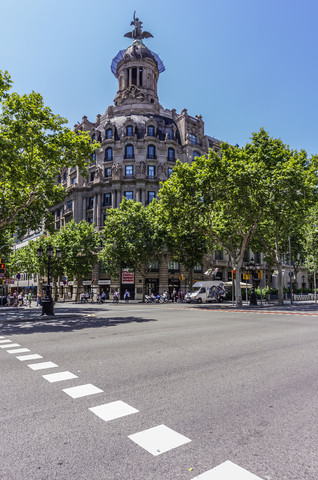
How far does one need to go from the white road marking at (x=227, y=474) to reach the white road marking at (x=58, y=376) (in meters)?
3.32

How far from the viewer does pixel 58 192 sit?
21609 millimetres

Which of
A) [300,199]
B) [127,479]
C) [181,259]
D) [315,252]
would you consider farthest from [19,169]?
[315,252]

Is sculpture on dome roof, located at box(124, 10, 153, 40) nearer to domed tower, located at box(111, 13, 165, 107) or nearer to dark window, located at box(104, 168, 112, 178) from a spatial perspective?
domed tower, located at box(111, 13, 165, 107)

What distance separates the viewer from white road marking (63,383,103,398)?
4.56 metres

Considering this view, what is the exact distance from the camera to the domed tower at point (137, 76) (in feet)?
184

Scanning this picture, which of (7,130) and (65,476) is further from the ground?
(7,130)

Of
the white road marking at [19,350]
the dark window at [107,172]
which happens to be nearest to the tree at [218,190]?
the white road marking at [19,350]

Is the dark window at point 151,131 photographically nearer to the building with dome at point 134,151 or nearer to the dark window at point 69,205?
the building with dome at point 134,151

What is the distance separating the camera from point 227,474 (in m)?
2.62

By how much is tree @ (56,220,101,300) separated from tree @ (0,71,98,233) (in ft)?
68.3

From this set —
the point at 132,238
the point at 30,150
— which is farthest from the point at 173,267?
the point at 30,150

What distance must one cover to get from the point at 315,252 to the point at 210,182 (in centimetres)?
2502

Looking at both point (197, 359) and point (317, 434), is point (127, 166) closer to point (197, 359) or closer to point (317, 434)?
point (197, 359)

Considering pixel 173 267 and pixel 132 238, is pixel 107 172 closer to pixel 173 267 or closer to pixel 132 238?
pixel 132 238
